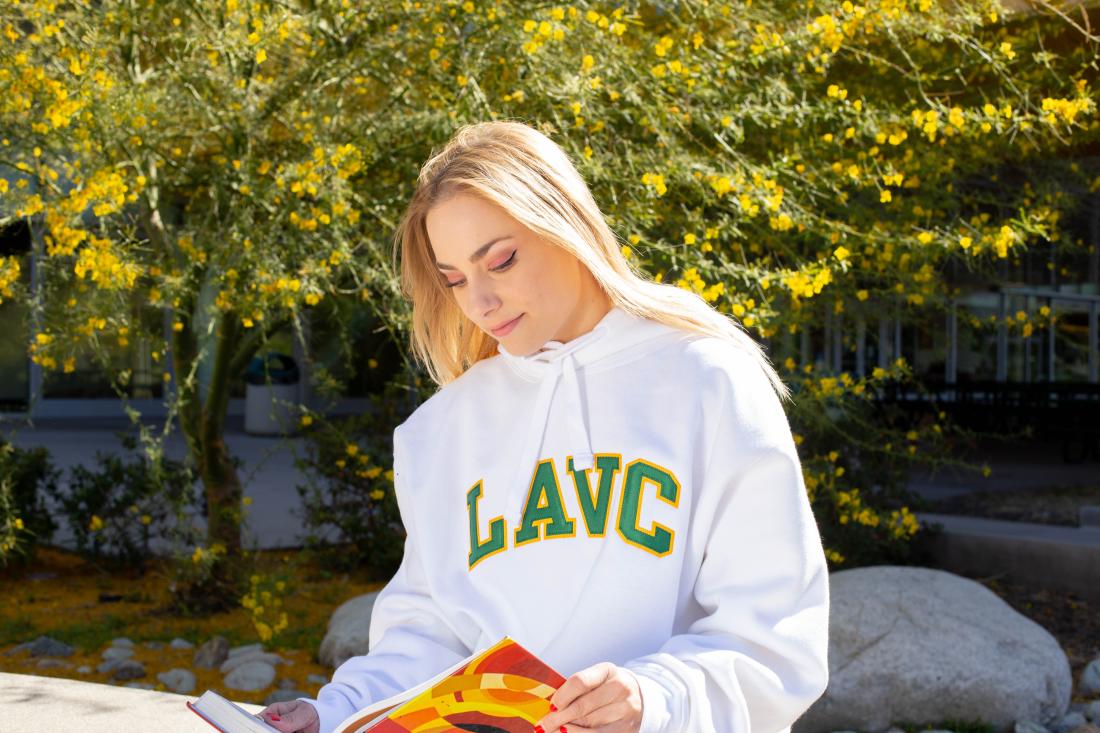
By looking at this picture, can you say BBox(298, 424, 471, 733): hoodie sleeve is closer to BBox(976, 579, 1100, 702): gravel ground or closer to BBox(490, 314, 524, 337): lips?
BBox(490, 314, 524, 337): lips

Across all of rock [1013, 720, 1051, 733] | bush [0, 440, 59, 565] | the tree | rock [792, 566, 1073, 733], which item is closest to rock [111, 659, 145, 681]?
the tree

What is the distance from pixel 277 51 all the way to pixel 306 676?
2.47 meters

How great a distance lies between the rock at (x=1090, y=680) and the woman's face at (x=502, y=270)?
4204mm

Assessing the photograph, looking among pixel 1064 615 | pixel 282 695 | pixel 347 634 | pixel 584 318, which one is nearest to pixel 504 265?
pixel 584 318

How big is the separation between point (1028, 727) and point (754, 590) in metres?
3.28

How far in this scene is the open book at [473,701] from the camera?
53.0 inches

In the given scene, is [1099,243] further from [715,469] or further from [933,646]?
[715,469]

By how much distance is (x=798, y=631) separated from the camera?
5.02 feet

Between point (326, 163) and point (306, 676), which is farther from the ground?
point (326, 163)

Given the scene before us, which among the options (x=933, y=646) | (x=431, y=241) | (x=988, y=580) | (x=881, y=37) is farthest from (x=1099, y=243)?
(x=431, y=241)

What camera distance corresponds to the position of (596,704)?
1.34 m

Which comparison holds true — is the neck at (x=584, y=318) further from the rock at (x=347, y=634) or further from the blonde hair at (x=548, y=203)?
the rock at (x=347, y=634)

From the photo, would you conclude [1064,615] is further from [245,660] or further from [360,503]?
[245,660]

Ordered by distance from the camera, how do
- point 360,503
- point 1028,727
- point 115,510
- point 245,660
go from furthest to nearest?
point 115,510, point 360,503, point 245,660, point 1028,727
